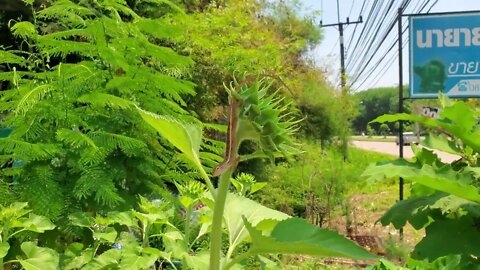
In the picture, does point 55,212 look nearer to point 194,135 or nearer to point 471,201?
point 194,135

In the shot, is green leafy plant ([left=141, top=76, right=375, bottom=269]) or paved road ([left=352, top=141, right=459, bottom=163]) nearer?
green leafy plant ([left=141, top=76, right=375, bottom=269])

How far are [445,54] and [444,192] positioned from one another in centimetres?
470

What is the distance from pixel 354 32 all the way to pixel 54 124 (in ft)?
78.9

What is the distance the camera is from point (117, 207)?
168 cm

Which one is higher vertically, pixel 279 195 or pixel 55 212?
pixel 55 212

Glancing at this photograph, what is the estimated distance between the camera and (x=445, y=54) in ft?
20.5

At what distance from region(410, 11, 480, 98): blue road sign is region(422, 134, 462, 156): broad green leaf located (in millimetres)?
4235

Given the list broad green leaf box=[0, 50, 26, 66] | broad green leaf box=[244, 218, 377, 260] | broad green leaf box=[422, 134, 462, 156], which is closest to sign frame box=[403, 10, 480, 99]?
broad green leaf box=[422, 134, 462, 156]

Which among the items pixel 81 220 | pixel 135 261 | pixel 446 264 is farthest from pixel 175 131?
pixel 446 264

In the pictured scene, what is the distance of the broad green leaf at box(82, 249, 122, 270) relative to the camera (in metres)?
1.18

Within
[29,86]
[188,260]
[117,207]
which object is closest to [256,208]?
[188,260]

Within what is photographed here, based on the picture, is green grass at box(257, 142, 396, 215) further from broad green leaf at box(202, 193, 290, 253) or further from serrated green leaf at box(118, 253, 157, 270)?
broad green leaf at box(202, 193, 290, 253)

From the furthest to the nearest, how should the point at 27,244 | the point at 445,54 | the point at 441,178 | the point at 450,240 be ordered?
the point at 445,54 < the point at 450,240 < the point at 441,178 < the point at 27,244

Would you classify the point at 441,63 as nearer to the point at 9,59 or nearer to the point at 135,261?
the point at 9,59
